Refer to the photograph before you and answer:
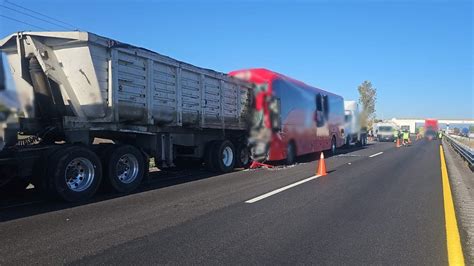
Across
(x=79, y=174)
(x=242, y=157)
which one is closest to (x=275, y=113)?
(x=242, y=157)

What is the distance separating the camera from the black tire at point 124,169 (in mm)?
9602

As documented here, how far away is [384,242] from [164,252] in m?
2.79

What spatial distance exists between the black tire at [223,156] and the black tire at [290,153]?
2846 millimetres

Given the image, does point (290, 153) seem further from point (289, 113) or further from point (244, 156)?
point (244, 156)

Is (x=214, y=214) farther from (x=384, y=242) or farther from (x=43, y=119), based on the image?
(x=43, y=119)

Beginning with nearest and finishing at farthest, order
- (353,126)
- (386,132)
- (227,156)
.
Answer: (227,156)
(353,126)
(386,132)

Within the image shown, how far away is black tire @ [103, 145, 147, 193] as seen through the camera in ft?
31.5

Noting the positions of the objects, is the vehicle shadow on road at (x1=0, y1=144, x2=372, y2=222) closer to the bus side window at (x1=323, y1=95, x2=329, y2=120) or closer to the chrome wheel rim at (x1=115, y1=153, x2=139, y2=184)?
the chrome wheel rim at (x1=115, y1=153, x2=139, y2=184)

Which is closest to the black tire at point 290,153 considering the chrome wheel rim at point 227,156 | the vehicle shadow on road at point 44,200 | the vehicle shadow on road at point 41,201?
the chrome wheel rim at point 227,156

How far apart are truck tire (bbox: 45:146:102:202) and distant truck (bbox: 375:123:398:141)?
160 ft

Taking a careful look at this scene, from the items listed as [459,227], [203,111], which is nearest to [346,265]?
[459,227]

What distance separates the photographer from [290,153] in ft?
57.5

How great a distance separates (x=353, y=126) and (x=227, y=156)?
1887 centimetres

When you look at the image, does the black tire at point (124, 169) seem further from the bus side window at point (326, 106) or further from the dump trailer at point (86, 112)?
the bus side window at point (326, 106)
